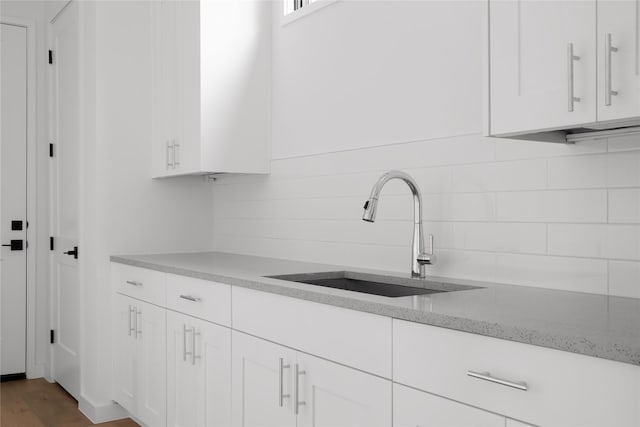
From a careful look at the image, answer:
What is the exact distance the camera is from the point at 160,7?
3543 mm

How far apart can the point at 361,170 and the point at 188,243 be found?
4.82 ft

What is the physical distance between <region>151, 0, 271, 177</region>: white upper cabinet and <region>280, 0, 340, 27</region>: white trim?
6.3 inches

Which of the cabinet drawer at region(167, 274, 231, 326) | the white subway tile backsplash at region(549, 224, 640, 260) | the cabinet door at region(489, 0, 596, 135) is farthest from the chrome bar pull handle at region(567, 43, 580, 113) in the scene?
the cabinet drawer at region(167, 274, 231, 326)

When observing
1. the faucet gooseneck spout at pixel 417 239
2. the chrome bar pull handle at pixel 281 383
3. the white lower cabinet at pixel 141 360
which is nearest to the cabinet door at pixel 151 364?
the white lower cabinet at pixel 141 360

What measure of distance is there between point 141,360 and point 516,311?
2.24 m

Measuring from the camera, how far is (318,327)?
74.5 inches

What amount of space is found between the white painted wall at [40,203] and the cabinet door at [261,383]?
2529 mm

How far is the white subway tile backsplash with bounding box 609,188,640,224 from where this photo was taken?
1.74m

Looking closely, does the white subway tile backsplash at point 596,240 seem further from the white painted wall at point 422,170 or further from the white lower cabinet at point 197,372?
the white lower cabinet at point 197,372

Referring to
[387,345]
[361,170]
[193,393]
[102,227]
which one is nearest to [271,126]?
[361,170]

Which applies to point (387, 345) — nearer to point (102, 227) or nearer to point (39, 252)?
point (102, 227)

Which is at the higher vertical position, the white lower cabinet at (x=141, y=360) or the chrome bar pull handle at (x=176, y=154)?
the chrome bar pull handle at (x=176, y=154)

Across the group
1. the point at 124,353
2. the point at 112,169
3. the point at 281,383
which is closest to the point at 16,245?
the point at 112,169

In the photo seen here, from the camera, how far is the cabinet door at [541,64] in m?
1.50
